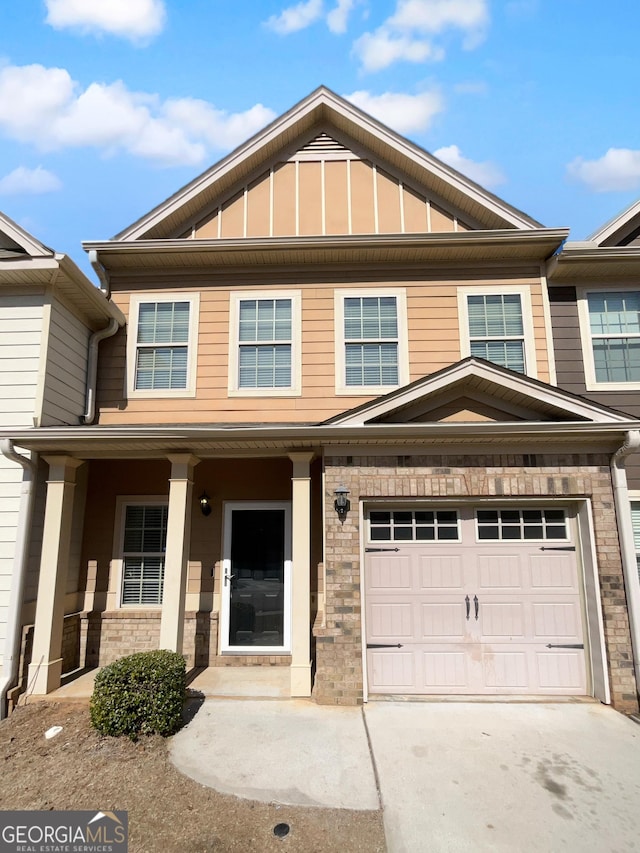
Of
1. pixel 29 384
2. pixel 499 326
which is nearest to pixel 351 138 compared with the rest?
pixel 499 326

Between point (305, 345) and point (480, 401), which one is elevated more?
point (305, 345)

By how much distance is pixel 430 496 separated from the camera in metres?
5.98

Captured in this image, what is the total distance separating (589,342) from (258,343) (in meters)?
5.08

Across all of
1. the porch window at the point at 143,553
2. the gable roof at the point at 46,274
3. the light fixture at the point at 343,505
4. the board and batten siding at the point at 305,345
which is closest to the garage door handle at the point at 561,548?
the light fixture at the point at 343,505

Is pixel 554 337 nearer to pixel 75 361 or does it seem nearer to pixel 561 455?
pixel 561 455

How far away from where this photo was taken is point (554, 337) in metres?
7.46

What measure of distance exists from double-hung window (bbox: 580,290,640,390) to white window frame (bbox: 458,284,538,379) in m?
0.80

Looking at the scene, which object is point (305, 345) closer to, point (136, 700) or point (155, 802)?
point (136, 700)

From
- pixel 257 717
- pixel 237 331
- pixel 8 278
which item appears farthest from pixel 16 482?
pixel 257 717

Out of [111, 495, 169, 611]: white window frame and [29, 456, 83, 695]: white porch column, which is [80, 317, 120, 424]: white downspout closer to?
[29, 456, 83, 695]: white porch column

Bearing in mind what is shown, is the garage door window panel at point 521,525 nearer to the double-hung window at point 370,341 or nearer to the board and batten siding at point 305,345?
the board and batten siding at point 305,345

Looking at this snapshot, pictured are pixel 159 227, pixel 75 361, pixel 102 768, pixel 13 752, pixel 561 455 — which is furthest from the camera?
pixel 159 227

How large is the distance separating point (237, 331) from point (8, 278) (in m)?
3.16

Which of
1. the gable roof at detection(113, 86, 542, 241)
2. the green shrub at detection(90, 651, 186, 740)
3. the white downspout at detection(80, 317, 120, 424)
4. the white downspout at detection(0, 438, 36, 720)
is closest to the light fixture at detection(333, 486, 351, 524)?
the green shrub at detection(90, 651, 186, 740)
